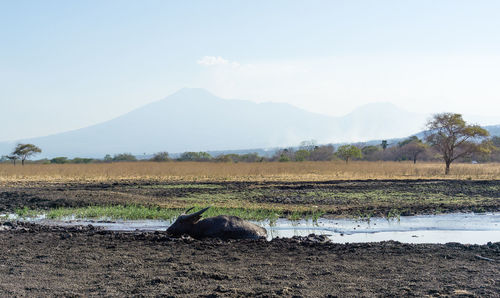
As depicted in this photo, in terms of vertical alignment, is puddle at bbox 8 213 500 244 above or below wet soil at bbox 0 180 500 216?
below

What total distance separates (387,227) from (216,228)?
4.63 metres

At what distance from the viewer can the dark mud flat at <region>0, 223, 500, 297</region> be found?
669 cm

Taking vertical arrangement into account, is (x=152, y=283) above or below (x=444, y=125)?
below

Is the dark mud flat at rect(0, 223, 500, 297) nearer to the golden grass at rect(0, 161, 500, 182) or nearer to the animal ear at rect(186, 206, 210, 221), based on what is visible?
the animal ear at rect(186, 206, 210, 221)

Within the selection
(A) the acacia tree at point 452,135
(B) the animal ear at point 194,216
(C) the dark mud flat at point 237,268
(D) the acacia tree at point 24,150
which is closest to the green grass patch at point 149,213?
(B) the animal ear at point 194,216

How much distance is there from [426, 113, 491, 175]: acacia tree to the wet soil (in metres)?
11.6

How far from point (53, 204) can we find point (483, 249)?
14.2m

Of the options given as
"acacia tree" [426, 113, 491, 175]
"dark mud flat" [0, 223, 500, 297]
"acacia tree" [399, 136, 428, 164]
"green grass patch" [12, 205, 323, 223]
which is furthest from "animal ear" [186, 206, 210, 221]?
"acacia tree" [399, 136, 428, 164]

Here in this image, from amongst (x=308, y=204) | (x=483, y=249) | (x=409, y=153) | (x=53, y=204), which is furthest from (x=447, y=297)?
(x=409, y=153)

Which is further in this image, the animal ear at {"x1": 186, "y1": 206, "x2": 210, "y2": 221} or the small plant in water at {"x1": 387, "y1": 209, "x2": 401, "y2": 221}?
the small plant in water at {"x1": 387, "y1": 209, "x2": 401, "y2": 221}

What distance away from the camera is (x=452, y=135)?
3600cm

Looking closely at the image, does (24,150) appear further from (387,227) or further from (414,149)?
(387,227)

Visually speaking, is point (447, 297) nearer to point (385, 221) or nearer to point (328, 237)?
point (328, 237)

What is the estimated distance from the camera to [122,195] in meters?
19.5
